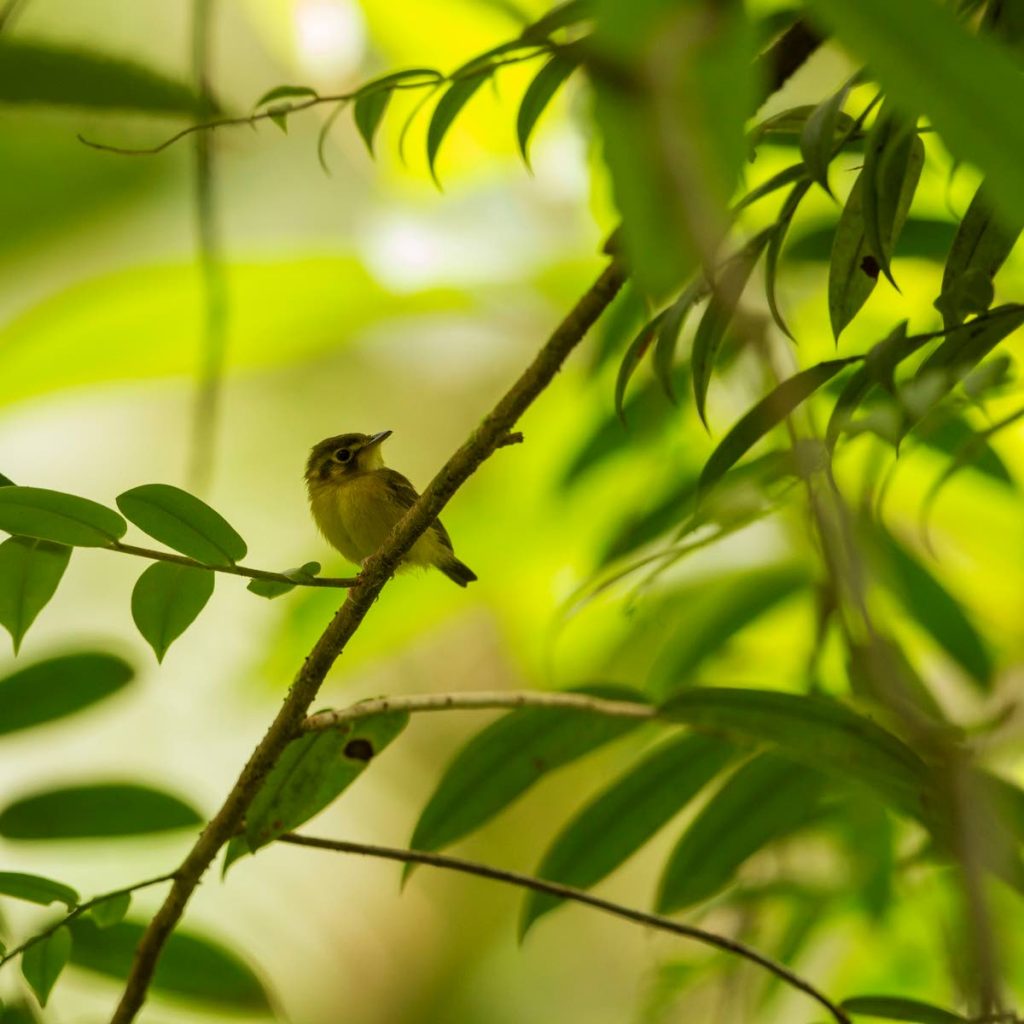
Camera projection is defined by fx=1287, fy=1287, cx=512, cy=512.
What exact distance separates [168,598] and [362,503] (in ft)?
Result: 4.18

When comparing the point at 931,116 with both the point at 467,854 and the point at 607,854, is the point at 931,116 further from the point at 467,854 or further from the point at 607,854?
the point at 467,854

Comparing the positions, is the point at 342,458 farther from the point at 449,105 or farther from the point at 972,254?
the point at 972,254

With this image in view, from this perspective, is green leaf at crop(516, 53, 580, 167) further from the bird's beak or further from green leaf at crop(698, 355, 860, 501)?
the bird's beak

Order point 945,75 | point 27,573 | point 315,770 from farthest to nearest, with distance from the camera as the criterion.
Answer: point 315,770, point 27,573, point 945,75

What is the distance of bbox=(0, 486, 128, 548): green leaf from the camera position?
100 centimetres

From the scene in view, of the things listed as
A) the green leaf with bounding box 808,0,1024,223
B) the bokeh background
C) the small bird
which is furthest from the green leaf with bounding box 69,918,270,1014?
the green leaf with bounding box 808,0,1024,223

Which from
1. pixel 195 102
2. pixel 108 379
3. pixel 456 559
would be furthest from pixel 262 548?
pixel 195 102

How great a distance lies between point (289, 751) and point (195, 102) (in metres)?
0.70

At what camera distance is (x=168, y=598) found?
3.63ft

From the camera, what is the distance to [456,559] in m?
2.27

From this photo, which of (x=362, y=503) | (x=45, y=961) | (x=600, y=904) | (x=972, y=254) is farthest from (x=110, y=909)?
(x=362, y=503)

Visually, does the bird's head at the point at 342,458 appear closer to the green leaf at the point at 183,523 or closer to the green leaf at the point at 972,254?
the green leaf at the point at 183,523

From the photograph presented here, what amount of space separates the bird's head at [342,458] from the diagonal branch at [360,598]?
1.42 meters

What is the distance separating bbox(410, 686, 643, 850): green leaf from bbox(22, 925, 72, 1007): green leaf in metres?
0.36
